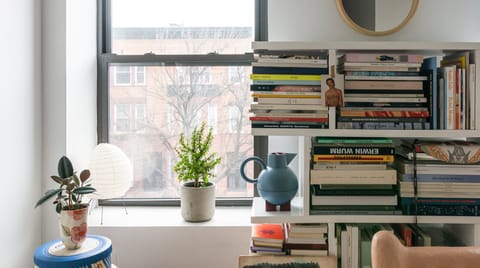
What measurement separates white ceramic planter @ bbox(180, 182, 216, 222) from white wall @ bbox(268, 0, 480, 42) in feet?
2.57

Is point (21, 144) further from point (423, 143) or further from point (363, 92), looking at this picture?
point (423, 143)

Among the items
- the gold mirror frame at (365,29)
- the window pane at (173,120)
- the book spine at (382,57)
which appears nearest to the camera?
the book spine at (382,57)

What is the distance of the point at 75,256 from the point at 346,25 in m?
1.50

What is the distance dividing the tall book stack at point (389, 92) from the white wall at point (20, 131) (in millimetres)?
1306

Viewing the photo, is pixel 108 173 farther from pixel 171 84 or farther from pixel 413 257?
pixel 413 257

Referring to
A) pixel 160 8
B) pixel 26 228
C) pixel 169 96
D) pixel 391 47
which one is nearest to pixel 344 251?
pixel 391 47

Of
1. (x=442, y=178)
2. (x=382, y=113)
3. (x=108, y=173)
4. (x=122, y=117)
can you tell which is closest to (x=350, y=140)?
(x=382, y=113)

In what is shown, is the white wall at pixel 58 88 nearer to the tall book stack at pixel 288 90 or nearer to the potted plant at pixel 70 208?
the potted plant at pixel 70 208

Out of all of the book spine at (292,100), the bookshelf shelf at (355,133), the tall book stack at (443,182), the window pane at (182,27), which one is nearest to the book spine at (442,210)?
the tall book stack at (443,182)

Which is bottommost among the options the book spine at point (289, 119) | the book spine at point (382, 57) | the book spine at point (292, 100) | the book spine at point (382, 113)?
the book spine at point (289, 119)

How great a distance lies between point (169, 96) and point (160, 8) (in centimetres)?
48

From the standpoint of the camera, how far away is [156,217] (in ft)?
6.13

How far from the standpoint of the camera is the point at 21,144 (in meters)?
1.59

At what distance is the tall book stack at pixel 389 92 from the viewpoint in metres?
1.46
